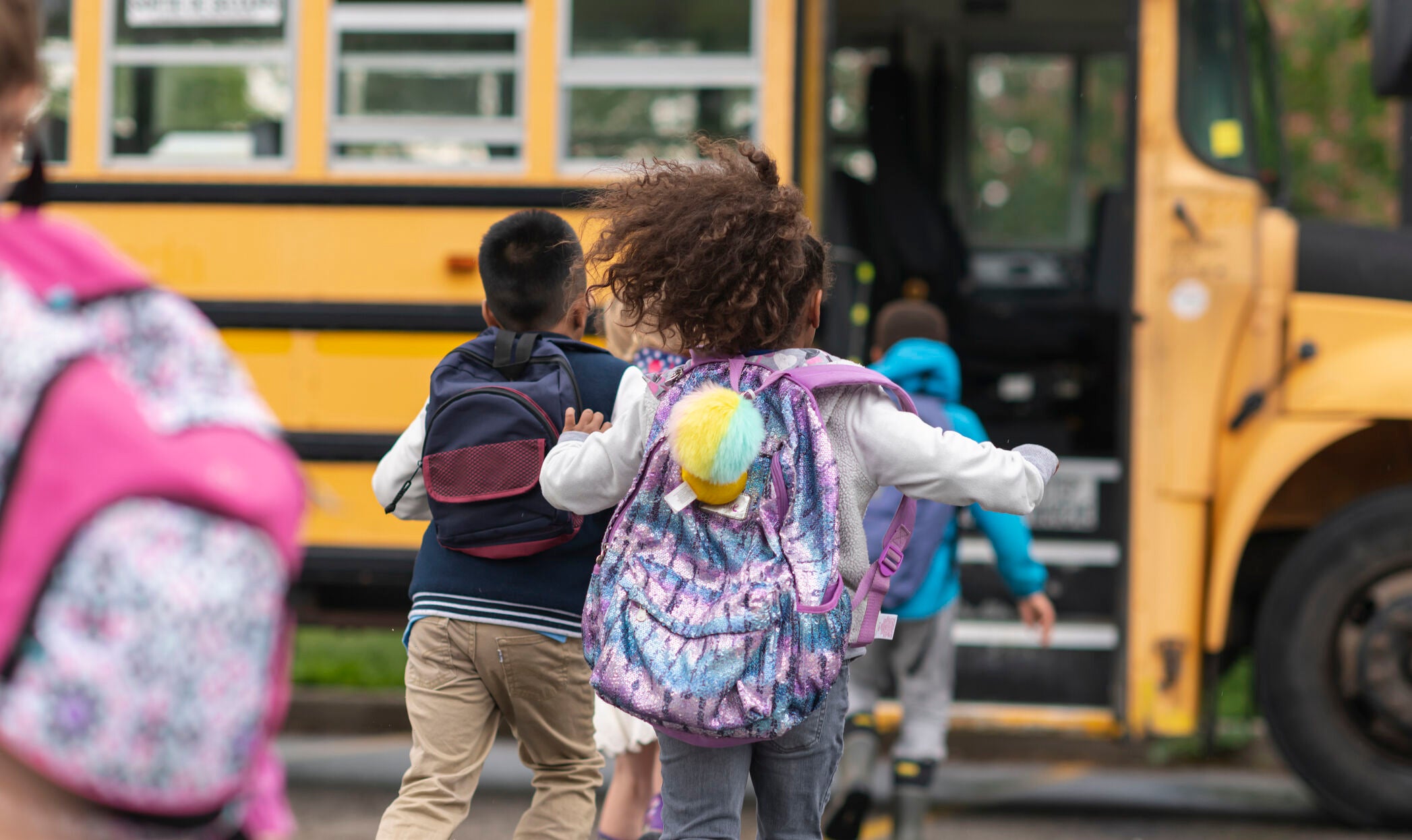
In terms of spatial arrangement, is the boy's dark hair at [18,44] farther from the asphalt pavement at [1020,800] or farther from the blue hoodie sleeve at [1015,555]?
the asphalt pavement at [1020,800]

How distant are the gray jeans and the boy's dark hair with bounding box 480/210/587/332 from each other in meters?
0.75

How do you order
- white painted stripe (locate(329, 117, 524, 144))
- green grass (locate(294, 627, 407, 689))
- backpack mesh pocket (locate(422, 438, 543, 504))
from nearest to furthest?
backpack mesh pocket (locate(422, 438, 543, 504))
white painted stripe (locate(329, 117, 524, 144))
green grass (locate(294, 627, 407, 689))

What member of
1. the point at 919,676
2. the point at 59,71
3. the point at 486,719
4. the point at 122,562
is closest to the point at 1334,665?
the point at 919,676

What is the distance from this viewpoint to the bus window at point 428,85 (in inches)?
147

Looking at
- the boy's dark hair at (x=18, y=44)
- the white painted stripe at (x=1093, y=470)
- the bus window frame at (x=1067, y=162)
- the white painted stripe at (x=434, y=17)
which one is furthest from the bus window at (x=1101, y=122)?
the boy's dark hair at (x=18, y=44)

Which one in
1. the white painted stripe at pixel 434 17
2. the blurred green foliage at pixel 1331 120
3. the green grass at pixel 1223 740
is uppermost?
the blurred green foliage at pixel 1331 120

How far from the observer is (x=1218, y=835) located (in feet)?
12.9

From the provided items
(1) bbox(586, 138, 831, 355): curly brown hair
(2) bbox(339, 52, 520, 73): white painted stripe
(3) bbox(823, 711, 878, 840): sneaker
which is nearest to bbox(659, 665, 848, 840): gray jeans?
(1) bbox(586, 138, 831, 355): curly brown hair

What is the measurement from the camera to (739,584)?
5.85 ft

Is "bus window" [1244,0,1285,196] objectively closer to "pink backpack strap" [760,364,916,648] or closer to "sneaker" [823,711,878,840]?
"sneaker" [823,711,878,840]

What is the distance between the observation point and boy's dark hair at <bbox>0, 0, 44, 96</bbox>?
3.23ft

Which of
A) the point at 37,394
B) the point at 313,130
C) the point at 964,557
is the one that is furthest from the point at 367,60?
the point at 37,394

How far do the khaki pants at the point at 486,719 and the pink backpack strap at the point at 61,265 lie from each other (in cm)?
124

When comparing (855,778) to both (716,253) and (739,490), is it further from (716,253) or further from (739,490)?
(716,253)
